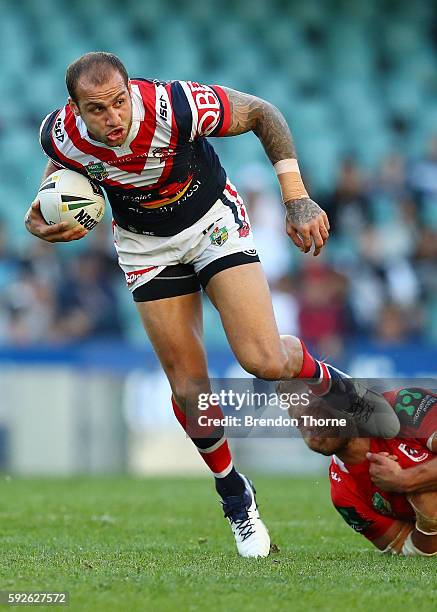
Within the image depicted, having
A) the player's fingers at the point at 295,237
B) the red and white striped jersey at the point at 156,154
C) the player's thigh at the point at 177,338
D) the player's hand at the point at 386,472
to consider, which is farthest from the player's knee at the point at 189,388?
the player's hand at the point at 386,472

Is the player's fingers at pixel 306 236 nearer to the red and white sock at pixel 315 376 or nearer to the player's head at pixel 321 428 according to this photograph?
the red and white sock at pixel 315 376

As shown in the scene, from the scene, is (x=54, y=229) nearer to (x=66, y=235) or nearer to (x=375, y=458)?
(x=66, y=235)

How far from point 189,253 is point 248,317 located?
503mm

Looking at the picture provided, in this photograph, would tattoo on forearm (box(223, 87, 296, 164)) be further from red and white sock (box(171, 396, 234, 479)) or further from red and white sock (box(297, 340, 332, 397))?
red and white sock (box(171, 396, 234, 479))

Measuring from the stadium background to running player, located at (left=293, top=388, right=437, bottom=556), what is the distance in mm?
5786

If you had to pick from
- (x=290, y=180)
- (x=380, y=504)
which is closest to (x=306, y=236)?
(x=290, y=180)

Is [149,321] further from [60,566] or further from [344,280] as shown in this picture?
[344,280]

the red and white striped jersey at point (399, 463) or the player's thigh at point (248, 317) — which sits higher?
the player's thigh at point (248, 317)

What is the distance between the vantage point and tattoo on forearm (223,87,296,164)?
5.98m

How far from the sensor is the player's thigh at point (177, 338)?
6031mm

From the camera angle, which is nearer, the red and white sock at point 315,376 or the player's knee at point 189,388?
the red and white sock at point 315,376

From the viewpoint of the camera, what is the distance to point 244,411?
707 centimetres

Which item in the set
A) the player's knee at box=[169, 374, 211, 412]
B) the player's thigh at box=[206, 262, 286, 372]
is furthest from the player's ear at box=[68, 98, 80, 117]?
the player's knee at box=[169, 374, 211, 412]

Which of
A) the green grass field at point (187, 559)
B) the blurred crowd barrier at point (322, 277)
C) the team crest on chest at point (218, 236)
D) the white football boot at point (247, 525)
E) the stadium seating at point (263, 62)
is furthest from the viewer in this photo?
the stadium seating at point (263, 62)
